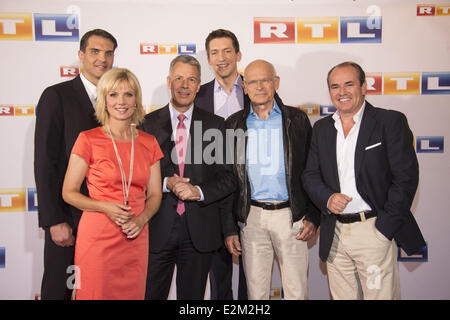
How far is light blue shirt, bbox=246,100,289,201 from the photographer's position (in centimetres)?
270

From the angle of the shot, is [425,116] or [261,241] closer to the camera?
[261,241]

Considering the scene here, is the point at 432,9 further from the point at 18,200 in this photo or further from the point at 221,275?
the point at 18,200

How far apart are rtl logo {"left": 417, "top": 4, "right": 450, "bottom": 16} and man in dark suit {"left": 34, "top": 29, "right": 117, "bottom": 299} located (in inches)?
133

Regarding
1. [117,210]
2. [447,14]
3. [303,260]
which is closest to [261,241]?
[303,260]

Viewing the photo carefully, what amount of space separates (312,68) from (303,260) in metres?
2.03

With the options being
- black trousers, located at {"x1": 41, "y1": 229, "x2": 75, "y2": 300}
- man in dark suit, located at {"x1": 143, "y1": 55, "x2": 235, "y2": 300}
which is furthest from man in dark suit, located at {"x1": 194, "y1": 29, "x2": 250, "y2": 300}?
black trousers, located at {"x1": 41, "y1": 229, "x2": 75, "y2": 300}

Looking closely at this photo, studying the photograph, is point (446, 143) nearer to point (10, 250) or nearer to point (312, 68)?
point (312, 68)

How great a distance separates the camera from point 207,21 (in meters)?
3.61

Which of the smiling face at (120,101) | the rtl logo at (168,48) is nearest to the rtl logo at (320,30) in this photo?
the rtl logo at (168,48)

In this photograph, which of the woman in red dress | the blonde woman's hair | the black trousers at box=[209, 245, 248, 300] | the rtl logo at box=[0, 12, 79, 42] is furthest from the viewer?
the rtl logo at box=[0, 12, 79, 42]

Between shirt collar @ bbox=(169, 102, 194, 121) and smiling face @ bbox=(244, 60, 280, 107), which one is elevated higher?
smiling face @ bbox=(244, 60, 280, 107)

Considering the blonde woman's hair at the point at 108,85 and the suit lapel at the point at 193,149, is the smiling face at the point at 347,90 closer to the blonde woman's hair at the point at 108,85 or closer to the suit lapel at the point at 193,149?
the suit lapel at the point at 193,149

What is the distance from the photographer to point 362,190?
2.45 meters

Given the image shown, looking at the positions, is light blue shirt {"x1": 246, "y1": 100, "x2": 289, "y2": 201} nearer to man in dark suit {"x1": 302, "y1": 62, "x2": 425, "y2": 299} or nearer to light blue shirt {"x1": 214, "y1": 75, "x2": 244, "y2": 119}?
man in dark suit {"x1": 302, "y1": 62, "x2": 425, "y2": 299}
